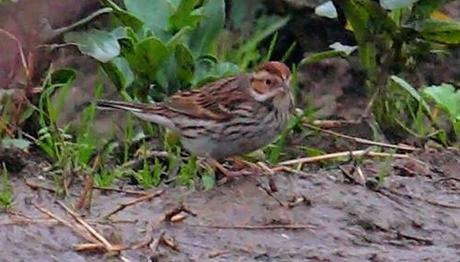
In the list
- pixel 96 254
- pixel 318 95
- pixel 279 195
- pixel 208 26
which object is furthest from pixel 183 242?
pixel 318 95

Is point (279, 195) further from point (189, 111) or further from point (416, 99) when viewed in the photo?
point (416, 99)

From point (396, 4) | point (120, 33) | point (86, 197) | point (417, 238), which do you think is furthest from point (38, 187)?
point (396, 4)

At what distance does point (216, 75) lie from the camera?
6555 mm

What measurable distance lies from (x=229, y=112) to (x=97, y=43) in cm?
70

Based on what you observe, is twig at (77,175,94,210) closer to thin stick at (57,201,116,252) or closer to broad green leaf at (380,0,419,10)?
thin stick at (57,201,116,252)

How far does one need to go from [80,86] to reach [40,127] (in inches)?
44.6

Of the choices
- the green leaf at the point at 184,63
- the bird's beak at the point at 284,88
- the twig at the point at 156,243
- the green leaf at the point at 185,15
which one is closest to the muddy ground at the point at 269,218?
the twig at the point at 156,243

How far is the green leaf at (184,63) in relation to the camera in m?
6.34

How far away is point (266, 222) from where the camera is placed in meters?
4.95

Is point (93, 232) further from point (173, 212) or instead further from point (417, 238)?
point (417, 238)

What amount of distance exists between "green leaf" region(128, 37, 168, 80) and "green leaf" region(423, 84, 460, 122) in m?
1.32

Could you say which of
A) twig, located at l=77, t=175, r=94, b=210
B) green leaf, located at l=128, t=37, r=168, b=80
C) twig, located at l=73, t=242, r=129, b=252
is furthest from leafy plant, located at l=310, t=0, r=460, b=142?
twig, located at l=73, t=242, r=129, b=252

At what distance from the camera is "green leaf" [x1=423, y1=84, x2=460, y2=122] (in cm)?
640

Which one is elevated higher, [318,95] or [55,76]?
[55,76]
